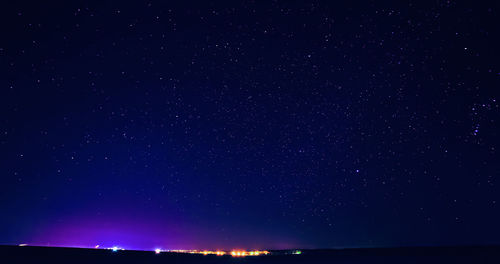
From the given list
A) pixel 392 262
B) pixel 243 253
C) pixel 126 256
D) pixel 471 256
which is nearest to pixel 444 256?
pixel 471 256

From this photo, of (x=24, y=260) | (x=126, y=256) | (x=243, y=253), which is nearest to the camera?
(x=24, y=260)

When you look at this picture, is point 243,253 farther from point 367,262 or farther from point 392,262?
point 392,262

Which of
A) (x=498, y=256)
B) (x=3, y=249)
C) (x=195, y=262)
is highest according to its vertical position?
(x=3, y=249)

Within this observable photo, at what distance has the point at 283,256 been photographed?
14.1 ft

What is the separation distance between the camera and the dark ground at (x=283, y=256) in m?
3.68

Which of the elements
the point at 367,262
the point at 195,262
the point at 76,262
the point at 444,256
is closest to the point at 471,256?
the point at 444,256

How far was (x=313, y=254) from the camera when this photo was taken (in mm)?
4453

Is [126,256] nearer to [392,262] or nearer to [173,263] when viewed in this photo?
[173,263]

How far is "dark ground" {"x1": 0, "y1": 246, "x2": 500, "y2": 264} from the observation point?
368 cm

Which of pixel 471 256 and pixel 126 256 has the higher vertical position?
pixel 126 256

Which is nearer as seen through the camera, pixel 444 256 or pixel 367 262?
pixel 367 262

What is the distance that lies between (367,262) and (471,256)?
68.8 inches

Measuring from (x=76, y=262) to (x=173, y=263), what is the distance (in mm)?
1129

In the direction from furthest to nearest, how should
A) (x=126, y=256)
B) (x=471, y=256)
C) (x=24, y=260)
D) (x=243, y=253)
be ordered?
(x=471, y=256), (x=243, y=253), (x=126, y=256), (x=24, y=260)
